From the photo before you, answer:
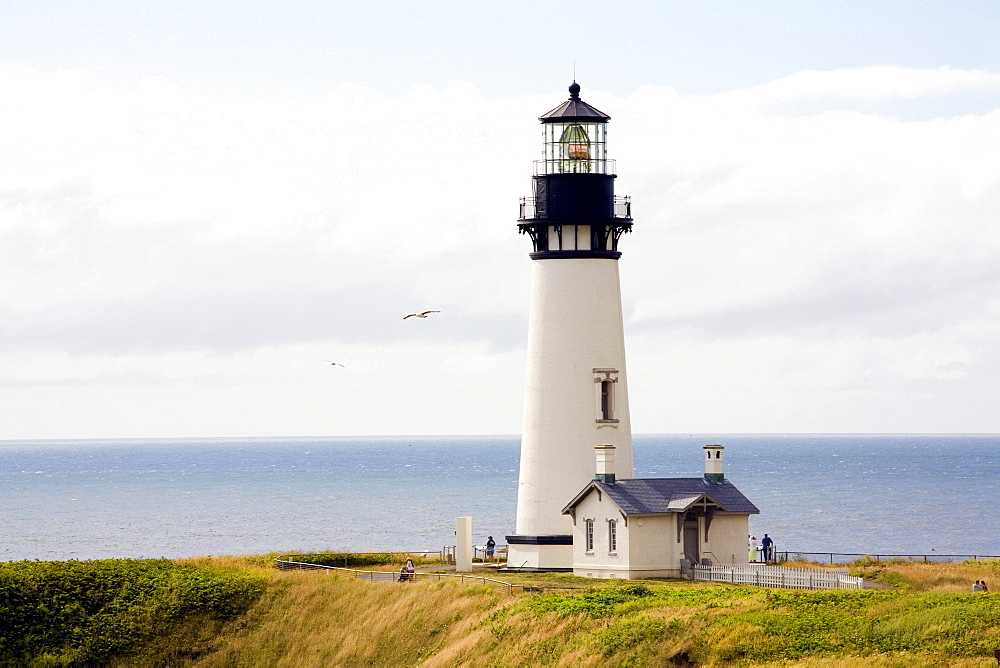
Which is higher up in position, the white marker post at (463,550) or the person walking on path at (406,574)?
the white marker post at (463,550)

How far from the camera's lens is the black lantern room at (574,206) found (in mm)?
45938

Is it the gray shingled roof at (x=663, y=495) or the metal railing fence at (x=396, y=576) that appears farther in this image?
the gray shingled roof at (x=663, y=495)

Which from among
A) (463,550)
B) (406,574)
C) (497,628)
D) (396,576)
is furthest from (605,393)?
(497,628)

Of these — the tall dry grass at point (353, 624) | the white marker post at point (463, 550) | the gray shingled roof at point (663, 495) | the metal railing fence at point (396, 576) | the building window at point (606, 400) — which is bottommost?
the tall dry grass at point (353, 624)

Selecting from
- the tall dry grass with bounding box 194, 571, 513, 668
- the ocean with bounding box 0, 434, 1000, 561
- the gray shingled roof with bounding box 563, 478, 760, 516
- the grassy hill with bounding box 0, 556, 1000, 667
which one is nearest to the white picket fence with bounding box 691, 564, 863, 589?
the grassy hill with bounding box 0, 556, 1000, 667

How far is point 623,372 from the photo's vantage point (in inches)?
1825

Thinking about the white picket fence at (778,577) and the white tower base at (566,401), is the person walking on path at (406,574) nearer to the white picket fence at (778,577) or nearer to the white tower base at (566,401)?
the white tower base at (566,401)

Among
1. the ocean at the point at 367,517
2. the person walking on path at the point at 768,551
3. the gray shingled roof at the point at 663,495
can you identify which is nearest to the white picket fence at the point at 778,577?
the gray shingled roof at the point at 663,495

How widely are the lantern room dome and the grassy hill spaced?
14.8 m

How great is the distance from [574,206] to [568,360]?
4920 mm

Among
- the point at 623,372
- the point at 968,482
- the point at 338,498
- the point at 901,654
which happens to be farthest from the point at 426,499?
the point at 901,654

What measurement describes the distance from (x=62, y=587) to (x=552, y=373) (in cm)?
1614

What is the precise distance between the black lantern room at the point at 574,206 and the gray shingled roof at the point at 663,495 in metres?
7.48

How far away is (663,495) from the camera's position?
1720 inches
